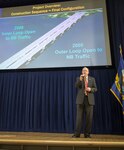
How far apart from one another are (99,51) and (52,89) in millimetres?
1407

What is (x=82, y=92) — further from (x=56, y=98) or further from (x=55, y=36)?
(x=55, y=36)

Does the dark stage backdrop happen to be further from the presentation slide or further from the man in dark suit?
the man in dark suit

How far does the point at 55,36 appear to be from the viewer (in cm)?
511

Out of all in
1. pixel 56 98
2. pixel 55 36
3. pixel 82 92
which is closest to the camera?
pixel 82 92

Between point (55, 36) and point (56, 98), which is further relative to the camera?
point (55, 36)

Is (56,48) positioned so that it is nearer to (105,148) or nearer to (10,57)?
(10,57)

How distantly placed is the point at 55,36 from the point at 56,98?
1496 millimetres

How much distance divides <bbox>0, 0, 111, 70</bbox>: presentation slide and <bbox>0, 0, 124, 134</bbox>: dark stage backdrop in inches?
8.1

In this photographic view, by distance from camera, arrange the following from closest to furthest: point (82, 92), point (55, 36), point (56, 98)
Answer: point (82, 92) → point (56, 98) → point (55, 36)

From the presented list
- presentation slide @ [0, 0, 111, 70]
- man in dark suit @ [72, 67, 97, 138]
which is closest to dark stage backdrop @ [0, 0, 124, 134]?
presentation slide @ [0, 0, 111, 70]

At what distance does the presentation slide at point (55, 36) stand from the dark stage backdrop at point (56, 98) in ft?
0.68

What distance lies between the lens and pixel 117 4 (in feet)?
16.4

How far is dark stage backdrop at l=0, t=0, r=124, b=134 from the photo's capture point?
15.1ft

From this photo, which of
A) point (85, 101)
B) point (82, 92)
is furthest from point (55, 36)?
point (85, 101)
